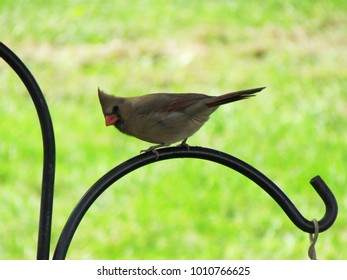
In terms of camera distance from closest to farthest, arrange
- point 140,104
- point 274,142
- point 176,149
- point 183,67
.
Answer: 1. point 176,149
2. point 140,104
3. point 274,142
4. point 183,67

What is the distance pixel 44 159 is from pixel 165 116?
1.97 ft

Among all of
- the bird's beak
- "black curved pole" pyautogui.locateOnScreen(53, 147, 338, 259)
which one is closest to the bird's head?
the bird's beak

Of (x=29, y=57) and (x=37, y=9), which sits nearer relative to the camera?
(x=29, y=57)

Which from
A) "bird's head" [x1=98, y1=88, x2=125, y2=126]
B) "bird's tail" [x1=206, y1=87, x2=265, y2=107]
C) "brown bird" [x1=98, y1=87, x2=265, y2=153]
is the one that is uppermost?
"brown bird" [x1=98, y1=87, x2=265, y2=153]

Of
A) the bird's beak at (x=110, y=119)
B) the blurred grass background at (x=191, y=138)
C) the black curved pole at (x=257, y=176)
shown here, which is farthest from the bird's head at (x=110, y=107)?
the blurred grass background at (x=191, y=138)

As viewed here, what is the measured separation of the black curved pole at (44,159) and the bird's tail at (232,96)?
449mm

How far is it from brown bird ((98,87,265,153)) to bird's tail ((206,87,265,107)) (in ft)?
0.07

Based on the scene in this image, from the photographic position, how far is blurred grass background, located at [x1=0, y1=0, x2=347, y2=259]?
4238 millimetres

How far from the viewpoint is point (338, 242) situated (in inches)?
167

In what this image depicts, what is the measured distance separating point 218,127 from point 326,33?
1756 mm

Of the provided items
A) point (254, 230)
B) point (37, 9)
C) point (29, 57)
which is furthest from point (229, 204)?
point (37, 9)

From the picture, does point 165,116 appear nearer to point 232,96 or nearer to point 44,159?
point 232,96

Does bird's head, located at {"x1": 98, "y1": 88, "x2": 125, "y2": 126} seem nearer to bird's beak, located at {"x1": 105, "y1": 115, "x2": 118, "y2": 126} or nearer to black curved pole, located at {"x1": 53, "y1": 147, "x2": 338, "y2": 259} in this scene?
bird's beak, located at {"x1": 105, "y1": 115, "x2": 118, "y2": 126}

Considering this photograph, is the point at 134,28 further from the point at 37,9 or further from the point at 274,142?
the point at 274,142
